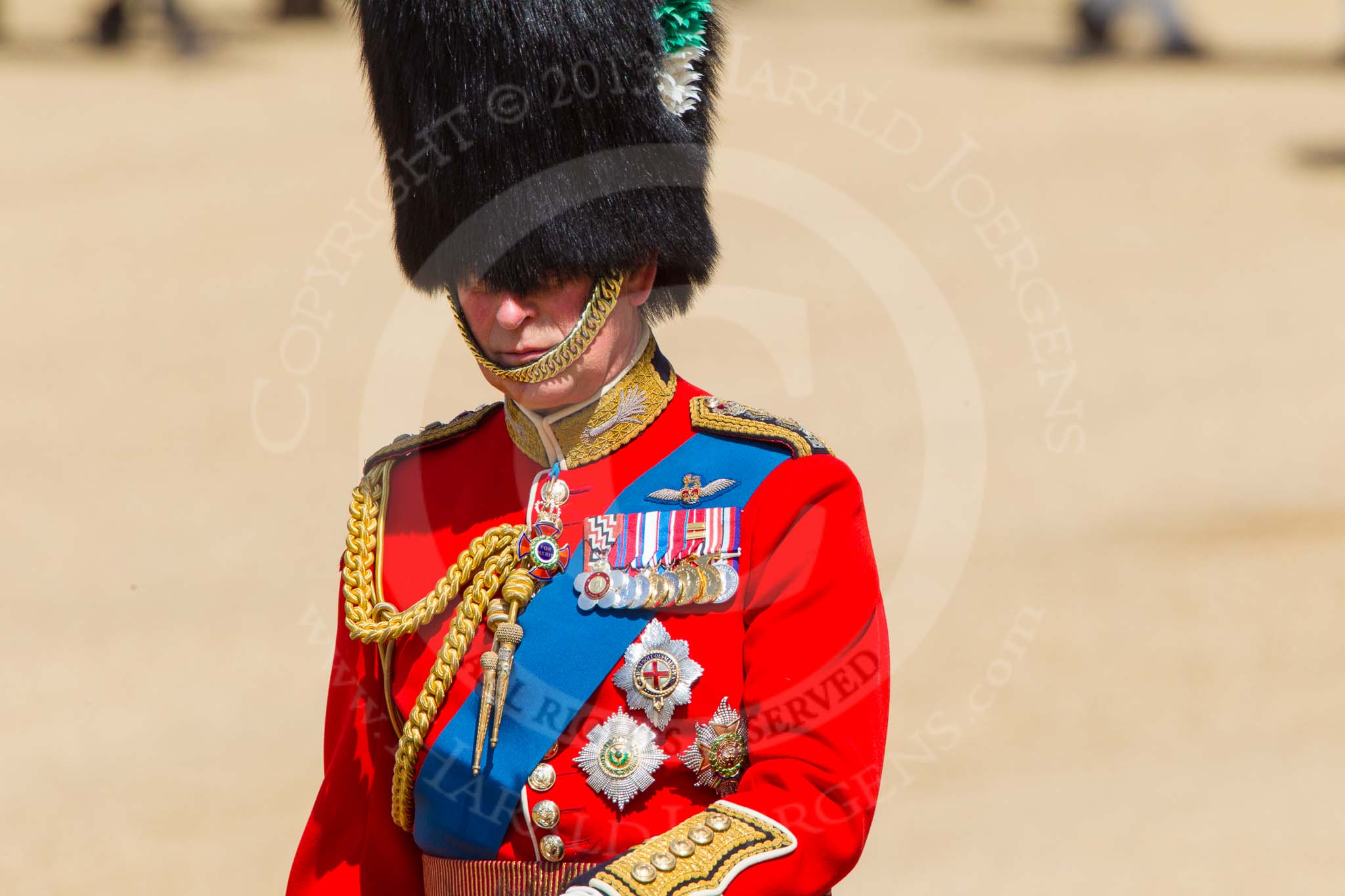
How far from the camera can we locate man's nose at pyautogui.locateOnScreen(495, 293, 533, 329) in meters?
2.51

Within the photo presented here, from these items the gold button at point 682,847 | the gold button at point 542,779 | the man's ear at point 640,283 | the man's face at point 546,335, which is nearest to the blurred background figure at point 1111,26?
the man's ear at point 640,283

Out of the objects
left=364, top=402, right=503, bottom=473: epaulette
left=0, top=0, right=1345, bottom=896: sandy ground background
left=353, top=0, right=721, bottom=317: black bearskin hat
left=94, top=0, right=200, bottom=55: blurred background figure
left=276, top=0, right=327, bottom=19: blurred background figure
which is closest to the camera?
left=353, top=0, right=721, bottom=317: black bearskin hat

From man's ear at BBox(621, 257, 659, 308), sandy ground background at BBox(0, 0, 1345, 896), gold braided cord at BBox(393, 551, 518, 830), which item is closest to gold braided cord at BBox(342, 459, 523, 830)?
gold braided cord at BBox(393, 551, 518, 830)

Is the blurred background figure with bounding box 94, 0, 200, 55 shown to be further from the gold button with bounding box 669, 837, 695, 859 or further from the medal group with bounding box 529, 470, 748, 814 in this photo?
the gold button with bounding box 669, 837, 695, 859

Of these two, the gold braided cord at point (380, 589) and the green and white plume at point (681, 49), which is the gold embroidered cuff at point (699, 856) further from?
the green and white plume at point (681, 49)

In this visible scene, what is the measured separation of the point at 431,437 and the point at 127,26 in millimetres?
15857

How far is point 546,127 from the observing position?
2.68 meters

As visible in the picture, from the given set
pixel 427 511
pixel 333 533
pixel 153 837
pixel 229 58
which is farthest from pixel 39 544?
pixel 229 58

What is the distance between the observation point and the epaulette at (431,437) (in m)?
2.81

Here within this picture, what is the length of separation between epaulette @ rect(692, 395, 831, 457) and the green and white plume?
1.55 feet

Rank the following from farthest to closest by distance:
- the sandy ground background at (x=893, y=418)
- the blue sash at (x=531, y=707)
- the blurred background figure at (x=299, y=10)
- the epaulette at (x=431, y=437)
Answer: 1. the blurred background figure at (x=299, y=10)
2. the sandy ground background at (x=893, y=418)
3. the epaulette at (x=431, y=437)
4. the blue sash at (x=531, y=707)

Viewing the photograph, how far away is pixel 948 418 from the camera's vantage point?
352 inches

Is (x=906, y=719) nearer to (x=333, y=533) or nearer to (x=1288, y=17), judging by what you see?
(x=333, y=533)

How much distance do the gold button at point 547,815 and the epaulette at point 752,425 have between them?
2.00 ft
